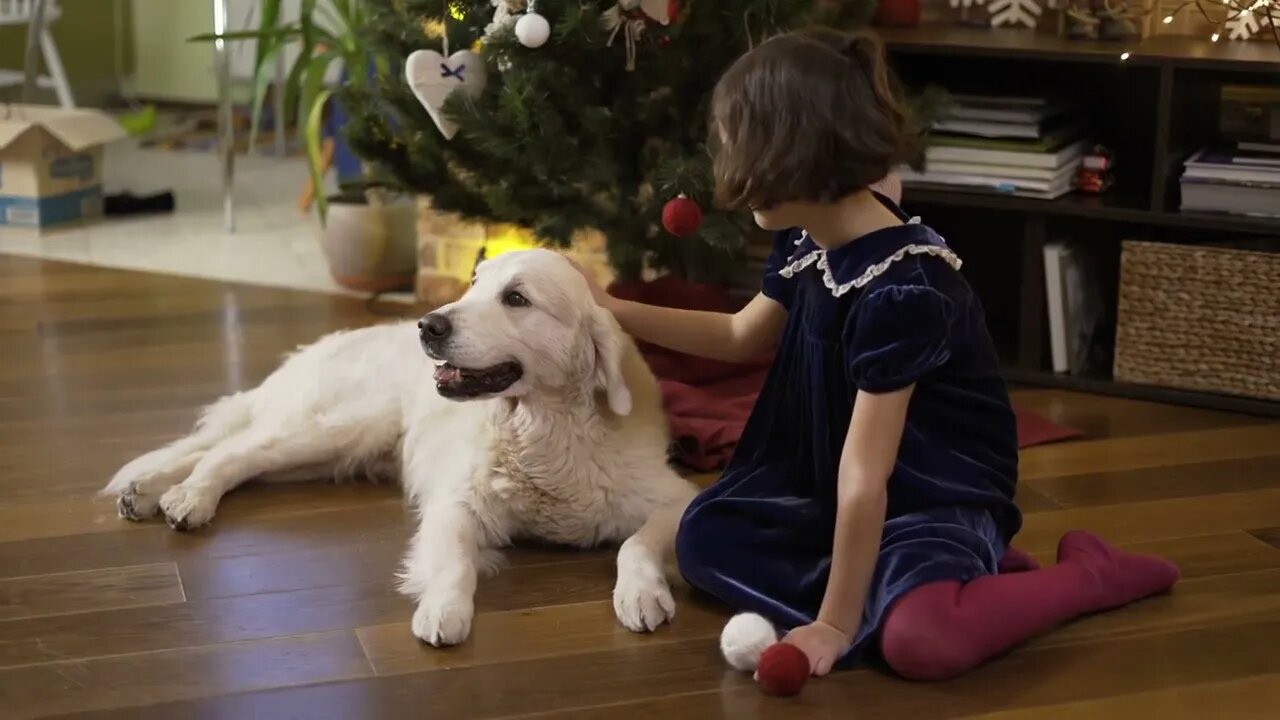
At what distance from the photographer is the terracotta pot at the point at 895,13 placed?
355 centimetres

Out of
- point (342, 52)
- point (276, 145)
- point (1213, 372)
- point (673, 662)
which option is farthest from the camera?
point (276, 145)

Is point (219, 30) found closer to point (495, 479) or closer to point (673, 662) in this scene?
point (495, 479)

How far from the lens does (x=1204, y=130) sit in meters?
3.38

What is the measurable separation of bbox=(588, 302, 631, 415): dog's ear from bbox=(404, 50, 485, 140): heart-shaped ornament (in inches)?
35.0

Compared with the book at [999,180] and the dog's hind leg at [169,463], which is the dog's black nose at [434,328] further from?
the book at [999,180]

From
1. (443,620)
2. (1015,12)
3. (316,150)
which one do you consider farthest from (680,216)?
(316,150)

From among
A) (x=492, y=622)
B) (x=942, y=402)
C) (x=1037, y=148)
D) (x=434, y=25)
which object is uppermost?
(x=434, y=25)

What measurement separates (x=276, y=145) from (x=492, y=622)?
4.19 metres

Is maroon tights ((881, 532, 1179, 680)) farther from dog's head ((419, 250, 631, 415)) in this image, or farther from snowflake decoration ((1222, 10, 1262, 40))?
snowflake decoration ((1222, 10, 1262, 40))

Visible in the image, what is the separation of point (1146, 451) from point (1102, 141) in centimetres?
101

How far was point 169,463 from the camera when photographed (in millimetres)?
2688

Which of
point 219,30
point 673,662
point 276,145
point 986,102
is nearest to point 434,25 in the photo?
point 986,102

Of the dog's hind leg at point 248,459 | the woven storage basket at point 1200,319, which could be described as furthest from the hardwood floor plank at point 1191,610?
the dog's hind leg at point 248,459

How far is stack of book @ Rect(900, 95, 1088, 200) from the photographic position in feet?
10.8
